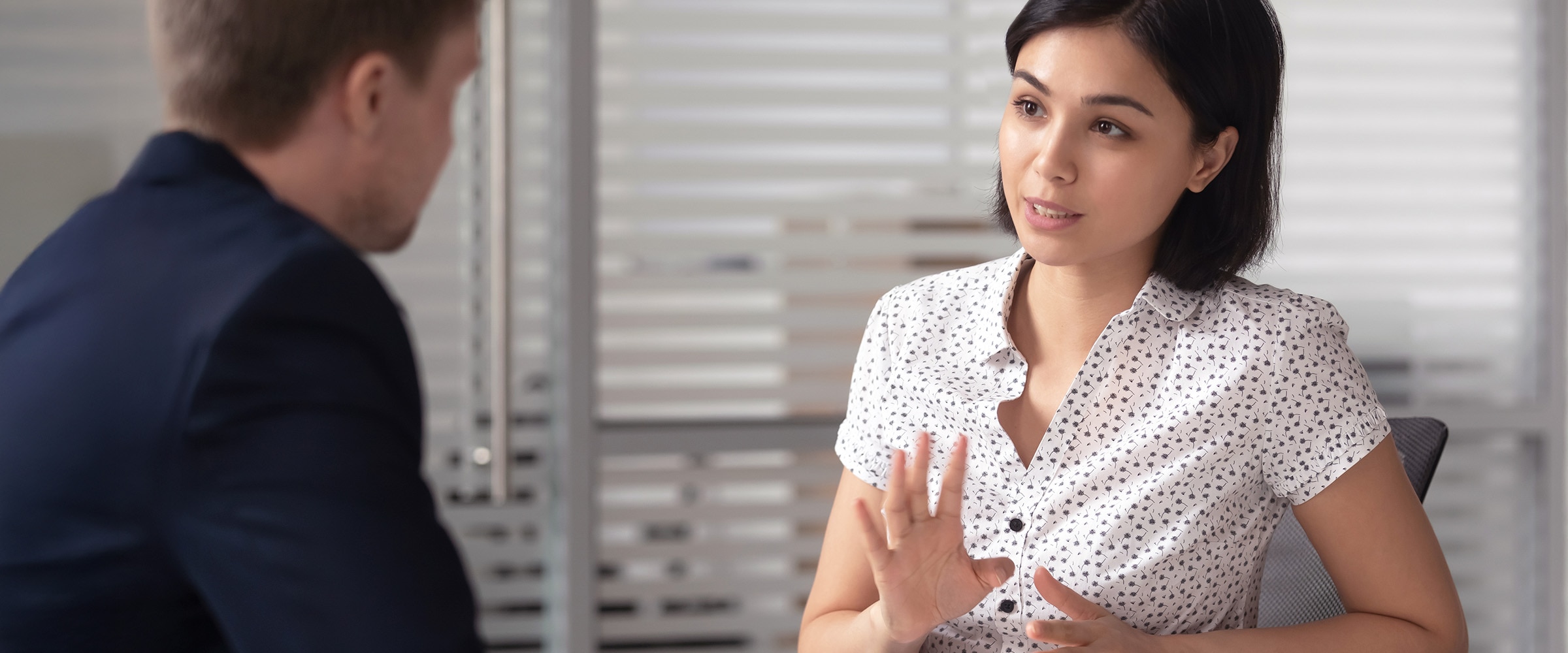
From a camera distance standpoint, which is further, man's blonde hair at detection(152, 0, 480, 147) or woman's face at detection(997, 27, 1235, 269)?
woman's face at detection(997, 27, 1235, 269)

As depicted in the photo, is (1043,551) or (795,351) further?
(795,351)

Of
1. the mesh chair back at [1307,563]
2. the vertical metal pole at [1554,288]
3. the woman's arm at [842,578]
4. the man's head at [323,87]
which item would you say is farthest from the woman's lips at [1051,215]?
Answer: the vertical metal pole at [1554,288]

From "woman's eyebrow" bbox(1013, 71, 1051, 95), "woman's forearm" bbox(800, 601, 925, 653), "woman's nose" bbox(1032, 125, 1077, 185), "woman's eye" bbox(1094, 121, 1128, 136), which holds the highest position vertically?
"woman's eyebrow" bbox(1013, 71, 1051, 95)

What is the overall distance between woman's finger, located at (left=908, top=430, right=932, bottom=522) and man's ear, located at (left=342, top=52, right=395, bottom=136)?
1.84 ft

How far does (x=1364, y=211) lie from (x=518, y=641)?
7.12 ft

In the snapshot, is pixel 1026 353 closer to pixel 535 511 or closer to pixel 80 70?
pixel 535 511

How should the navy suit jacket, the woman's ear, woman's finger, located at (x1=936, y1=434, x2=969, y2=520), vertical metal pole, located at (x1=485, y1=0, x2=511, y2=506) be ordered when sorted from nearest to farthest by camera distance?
the navy suit jacket, woman's finger, located at (x1=936, y1=434, x2=969, y2=520), the woman's ear, vertical metal pole, located at (x1=485, y1=0, x2=511, y2=506)

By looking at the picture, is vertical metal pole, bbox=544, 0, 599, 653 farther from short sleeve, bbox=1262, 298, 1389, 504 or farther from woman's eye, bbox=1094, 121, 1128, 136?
short sleeve, bbox=1262, 298, 1389, 504

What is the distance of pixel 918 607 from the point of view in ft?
4.06

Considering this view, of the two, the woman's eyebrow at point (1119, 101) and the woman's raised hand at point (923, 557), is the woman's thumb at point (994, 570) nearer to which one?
the woman's raised hand at point (923, 557)

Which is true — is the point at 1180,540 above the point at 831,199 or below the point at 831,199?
below

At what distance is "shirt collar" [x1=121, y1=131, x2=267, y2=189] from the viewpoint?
0.76m

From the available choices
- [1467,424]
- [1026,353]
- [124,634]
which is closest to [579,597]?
[1026,353]

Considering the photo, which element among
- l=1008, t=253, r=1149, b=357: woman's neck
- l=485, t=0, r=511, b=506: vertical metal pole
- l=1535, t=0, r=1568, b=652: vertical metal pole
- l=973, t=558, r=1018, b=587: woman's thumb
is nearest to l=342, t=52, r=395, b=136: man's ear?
l=973, t=558, r=1018, b=587: woman's thumb
